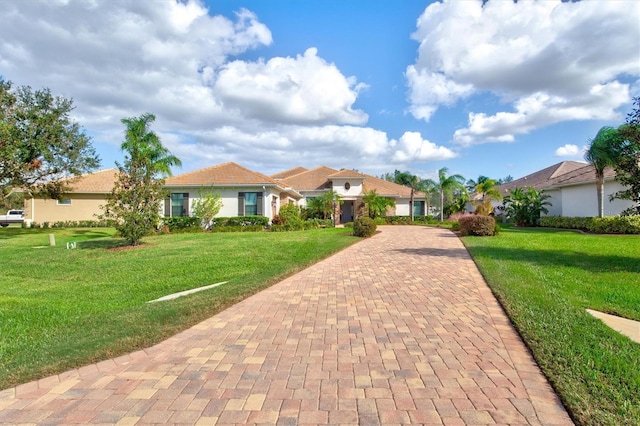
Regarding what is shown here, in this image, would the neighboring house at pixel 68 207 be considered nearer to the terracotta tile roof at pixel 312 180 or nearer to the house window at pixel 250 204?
the house window at pixel 250 204

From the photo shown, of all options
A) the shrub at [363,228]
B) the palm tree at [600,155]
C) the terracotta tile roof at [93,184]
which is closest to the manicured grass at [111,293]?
the shrub at [363,228]

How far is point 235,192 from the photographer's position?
24844 mm

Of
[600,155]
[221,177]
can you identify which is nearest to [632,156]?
[600,155]

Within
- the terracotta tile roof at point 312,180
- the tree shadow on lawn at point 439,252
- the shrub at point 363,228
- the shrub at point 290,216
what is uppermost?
the terracotta tile roof at point 312,180

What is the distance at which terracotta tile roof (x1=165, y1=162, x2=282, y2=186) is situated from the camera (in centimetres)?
2445

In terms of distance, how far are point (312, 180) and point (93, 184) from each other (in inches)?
748

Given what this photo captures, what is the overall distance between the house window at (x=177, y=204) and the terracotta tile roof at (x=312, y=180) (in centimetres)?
1171

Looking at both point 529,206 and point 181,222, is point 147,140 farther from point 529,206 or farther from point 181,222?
point 529,206

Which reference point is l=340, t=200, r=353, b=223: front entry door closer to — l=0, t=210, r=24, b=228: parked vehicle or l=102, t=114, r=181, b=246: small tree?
l=102, t=114, r=181, b=246: small tree

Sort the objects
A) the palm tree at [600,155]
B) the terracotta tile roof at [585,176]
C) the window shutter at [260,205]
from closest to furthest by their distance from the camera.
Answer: the palm tree at [600,155] → the terracotta tile roof at [585,176] → the window shutter at [260,205]

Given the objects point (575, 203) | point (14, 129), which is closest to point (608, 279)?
point (575, 203)

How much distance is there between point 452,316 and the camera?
16.8 feet

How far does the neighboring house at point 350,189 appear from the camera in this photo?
106ft

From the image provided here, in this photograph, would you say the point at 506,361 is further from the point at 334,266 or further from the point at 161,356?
the point at 334,266
